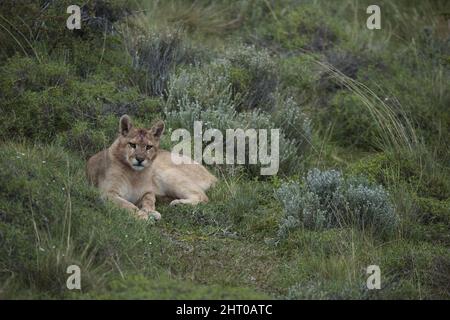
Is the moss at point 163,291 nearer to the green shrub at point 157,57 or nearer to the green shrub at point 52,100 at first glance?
the green shrub at point 52,100

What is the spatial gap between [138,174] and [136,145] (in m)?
0.44

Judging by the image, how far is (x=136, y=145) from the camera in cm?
982

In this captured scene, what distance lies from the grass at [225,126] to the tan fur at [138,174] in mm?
243

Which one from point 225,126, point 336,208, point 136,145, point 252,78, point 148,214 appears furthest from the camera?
point 252,78

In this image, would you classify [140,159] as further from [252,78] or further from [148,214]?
[252,78]

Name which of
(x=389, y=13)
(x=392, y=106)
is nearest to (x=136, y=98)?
(x=392, y=106)

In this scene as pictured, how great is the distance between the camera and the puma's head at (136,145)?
32.2 ft

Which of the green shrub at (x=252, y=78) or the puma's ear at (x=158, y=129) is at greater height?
the green shrub at (x=252, y=78)

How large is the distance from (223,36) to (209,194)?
507cm

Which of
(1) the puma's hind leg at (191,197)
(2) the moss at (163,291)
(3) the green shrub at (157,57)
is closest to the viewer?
(2) the moss at (163,291)

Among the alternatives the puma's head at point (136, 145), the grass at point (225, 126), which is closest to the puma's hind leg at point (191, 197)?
the grass at point (225, 126)

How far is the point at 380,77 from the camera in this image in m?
13.7

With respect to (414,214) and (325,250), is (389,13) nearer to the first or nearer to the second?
(414,214)

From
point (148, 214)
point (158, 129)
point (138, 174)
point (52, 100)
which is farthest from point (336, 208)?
point (52, 100)
